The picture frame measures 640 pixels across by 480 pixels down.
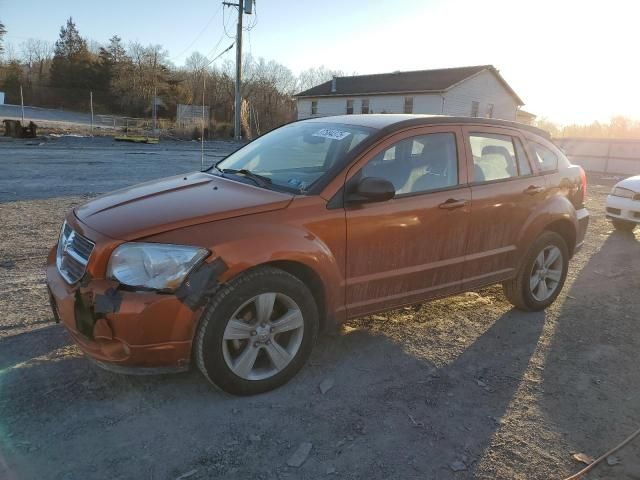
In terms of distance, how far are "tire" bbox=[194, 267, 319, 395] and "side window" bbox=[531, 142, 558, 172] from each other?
2819 mm

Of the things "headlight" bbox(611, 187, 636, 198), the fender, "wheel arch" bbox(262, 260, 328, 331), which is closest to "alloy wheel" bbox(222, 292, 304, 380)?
"wheel arch" bbox(262, 260, 328, 331)

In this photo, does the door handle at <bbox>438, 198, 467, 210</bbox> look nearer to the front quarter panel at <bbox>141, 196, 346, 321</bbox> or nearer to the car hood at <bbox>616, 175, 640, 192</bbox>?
the front quarter panel at <bbox>141, 196, 346, 321</bbox>

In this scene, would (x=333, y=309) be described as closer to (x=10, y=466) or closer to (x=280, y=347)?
(x=280, y=347)

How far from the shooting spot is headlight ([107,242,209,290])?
278 centimetres

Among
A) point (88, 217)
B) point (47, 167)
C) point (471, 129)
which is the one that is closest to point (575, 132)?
point (47, 167)

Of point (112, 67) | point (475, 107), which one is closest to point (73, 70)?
point (112, 67)

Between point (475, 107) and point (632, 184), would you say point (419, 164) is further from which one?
point (475, 107)

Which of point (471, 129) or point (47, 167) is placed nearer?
point (471, 129)

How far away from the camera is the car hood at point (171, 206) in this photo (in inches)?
115

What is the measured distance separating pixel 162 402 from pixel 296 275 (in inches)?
44.8

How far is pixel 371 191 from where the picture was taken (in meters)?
3.31

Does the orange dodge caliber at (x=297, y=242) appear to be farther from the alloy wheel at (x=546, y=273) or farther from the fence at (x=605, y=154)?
the fence at (x=605, y=154)

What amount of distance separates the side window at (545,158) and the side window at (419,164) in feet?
3.78

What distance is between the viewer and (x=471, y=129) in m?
4.20
